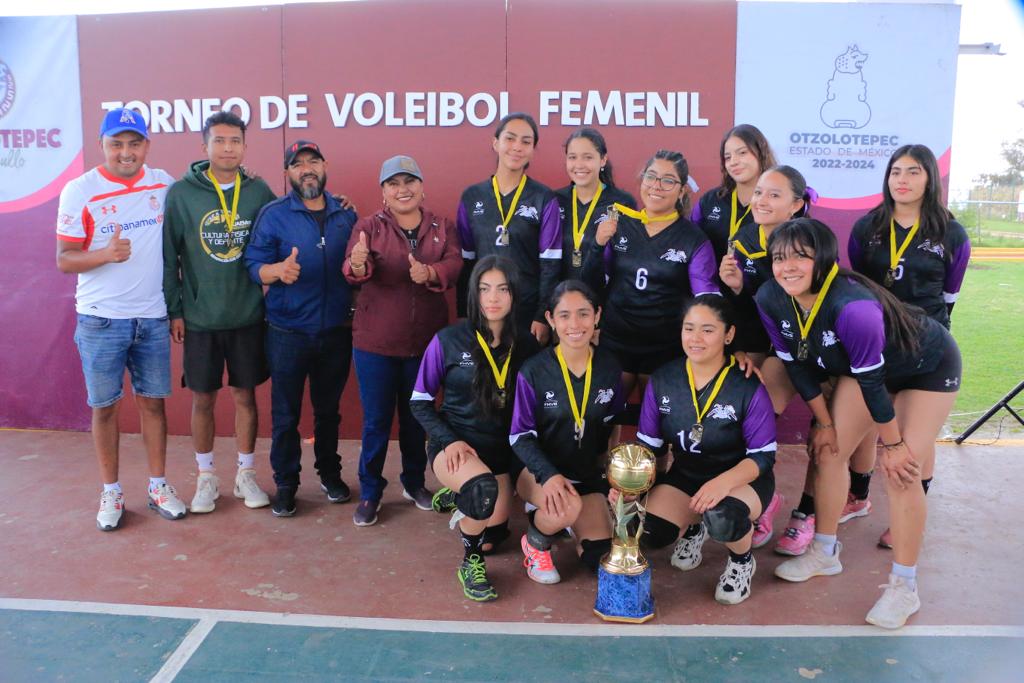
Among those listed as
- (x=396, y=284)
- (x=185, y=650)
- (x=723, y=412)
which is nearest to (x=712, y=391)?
(x=723, y=412)

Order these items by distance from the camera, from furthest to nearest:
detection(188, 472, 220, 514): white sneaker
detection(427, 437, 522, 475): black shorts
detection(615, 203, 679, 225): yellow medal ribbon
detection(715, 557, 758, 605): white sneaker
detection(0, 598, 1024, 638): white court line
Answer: detection(188, 472, 220, 514): white sneaker, detection(615, 203, 679, 225): yellow medal ribbon, detection(427, 437, 522, 475): black shorts, detection(715, 557, 758, 605): white sneaker, detection(0, 598, 1024, 638): white court line

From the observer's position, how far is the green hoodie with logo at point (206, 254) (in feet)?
12.8

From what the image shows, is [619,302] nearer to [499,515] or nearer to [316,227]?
[499,515]

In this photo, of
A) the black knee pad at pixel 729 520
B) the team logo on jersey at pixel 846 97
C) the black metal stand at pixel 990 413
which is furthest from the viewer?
the black metal stand at pixel 990 413

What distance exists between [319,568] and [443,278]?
4.62 ft

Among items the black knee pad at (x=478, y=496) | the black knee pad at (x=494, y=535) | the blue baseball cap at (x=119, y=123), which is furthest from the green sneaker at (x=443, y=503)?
the blue baseball cap at (x=119, y=123)

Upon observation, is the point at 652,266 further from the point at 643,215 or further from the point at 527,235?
the point at 527,235

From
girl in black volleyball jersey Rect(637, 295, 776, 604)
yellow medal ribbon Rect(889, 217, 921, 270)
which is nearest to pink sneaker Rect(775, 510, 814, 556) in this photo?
girl in black volleyball jersey Rect(637, 295, 776, 604)

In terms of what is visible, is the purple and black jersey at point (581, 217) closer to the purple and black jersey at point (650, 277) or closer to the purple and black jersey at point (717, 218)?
the purple and black jersey at point (650, 277)

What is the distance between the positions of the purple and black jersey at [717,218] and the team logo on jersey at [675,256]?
0.26m

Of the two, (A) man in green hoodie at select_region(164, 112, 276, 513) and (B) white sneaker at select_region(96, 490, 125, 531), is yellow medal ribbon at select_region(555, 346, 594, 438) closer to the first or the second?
(A) man in green hoodie at select_region(164, 112, 276, 513)

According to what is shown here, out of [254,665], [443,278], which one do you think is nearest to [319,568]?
[254,665]

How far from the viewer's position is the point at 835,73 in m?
4.79

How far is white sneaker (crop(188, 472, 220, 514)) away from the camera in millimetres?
4051
